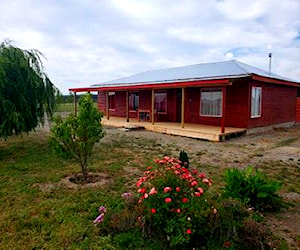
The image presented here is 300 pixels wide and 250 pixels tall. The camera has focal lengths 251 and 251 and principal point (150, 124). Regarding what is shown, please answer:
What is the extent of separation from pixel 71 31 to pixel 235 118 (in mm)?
8668

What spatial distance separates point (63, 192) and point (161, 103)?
1141cm

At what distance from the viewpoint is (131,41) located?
1592 centimetres

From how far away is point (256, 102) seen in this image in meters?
11.9

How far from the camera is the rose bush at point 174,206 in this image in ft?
8.06

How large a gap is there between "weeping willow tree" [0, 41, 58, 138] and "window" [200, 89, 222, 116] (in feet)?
25.1

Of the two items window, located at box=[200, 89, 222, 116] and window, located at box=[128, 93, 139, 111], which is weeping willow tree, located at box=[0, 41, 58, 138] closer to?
window, located at box=[200, 89, 222, 116]

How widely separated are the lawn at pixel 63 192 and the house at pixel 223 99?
3998 millimetres

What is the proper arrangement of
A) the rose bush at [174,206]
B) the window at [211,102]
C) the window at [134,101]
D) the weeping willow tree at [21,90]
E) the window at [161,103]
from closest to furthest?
the rose bush at [174,206], the weeping willow tree at [21,90], the window at [211,102], the window at [161,103], the window at [134,101]

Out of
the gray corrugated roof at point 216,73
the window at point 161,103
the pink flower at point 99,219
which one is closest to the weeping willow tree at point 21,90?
the pink flower at point 99,219

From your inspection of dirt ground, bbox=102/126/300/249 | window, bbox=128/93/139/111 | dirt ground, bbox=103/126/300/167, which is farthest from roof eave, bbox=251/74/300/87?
window, bbox=128/93/139/111

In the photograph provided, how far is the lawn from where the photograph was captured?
2730 mm

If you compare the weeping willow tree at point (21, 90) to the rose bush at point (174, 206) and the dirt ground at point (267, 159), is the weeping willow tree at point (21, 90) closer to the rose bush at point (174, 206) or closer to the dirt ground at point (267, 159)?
the dirt ground at point (267, 159)

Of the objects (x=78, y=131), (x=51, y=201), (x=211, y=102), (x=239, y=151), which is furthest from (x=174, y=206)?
(x=211, y=102)

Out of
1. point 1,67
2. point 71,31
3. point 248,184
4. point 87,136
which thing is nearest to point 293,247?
point 248,184
